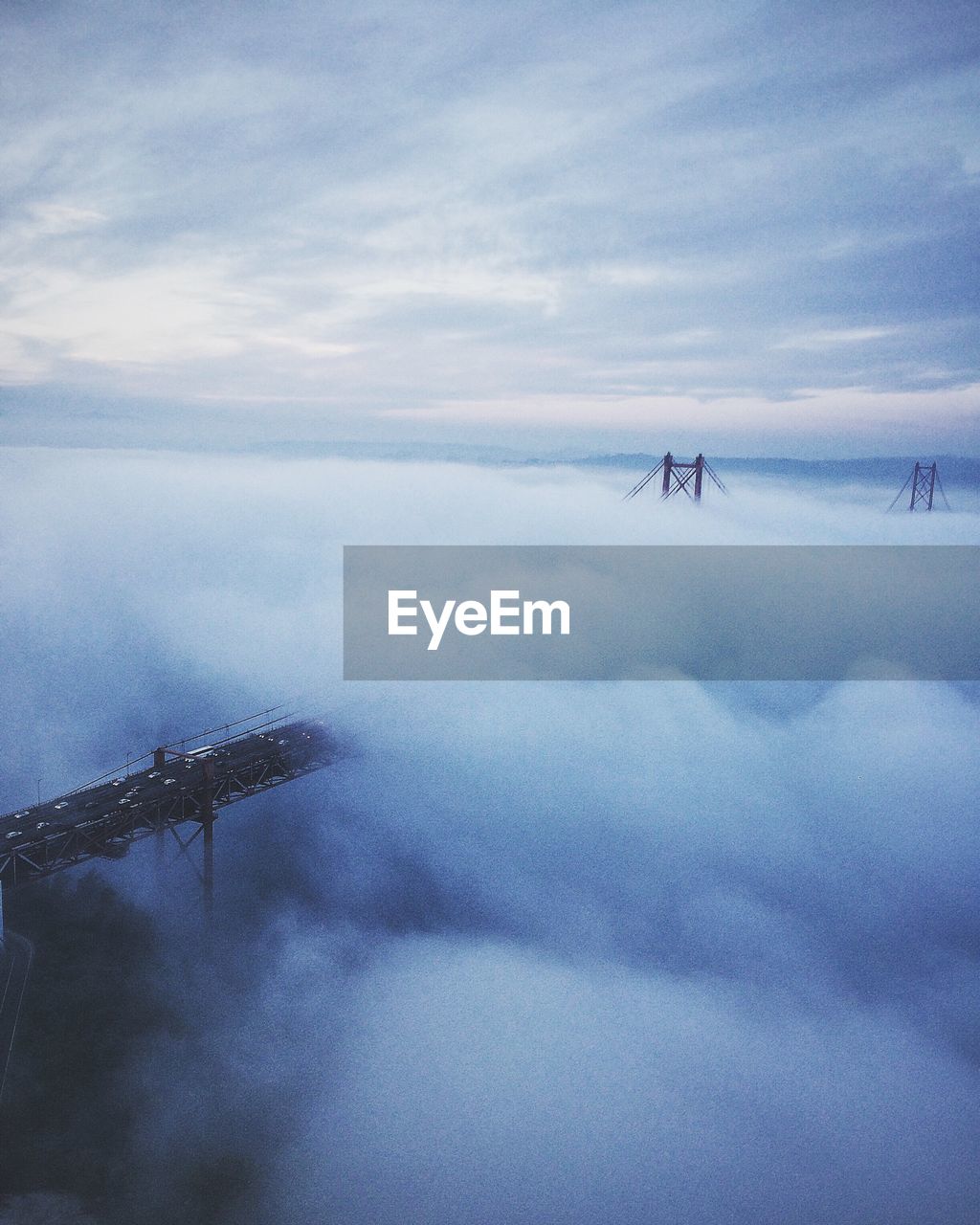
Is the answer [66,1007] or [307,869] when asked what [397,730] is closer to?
[307,869]

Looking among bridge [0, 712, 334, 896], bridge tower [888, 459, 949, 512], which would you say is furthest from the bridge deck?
bridge tower [888, 459, 949, 512]

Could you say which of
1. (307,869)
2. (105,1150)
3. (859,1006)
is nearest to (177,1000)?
(105,1150)

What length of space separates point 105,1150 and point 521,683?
75319 millimetres

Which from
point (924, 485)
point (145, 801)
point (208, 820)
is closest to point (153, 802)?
point (145, 801)

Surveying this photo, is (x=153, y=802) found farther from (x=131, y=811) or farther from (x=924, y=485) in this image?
(x=924, y=485)

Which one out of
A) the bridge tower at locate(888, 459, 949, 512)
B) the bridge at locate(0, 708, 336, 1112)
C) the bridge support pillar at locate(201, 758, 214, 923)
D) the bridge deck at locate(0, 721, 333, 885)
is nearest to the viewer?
the bridge at locate(0, 708, 336, 1112)

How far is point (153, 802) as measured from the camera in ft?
131

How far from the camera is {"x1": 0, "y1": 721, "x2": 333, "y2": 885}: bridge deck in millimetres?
35500

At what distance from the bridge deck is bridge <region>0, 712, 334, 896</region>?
43 millimetres

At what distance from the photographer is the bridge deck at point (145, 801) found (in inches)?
1398

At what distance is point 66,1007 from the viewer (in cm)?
3638

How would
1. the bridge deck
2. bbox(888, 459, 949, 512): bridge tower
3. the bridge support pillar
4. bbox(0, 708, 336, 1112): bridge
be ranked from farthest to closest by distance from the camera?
bbox(888, 459, 949, 512): bridge tower
the bridge support pillar
the bridge deck
bbox(0, 708, 336, 1112): bridge

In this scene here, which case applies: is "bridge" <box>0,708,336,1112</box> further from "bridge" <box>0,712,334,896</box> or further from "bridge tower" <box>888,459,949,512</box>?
"bridge tower" <box>888,459,949,512</box>

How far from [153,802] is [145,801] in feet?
1.53
